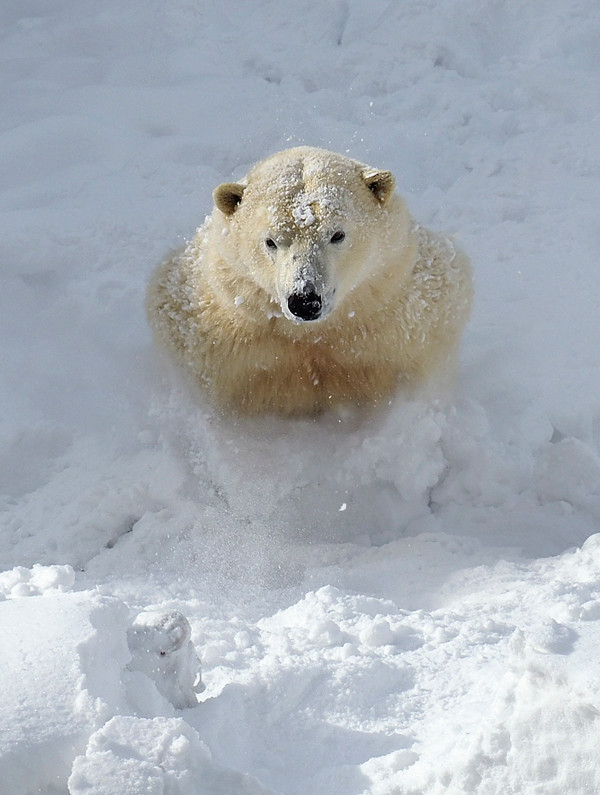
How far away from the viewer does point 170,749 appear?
1876mm

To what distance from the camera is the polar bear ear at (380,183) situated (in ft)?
12.6

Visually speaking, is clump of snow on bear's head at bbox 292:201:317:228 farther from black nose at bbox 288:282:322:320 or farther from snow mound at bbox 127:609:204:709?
snow mound at bbox 127:609:204:709

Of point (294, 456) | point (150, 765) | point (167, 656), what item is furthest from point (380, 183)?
point (150, 765)

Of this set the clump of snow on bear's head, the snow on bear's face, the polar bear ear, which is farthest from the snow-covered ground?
the clump of snow on bear's head

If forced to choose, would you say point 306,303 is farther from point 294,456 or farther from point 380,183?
point 294,456

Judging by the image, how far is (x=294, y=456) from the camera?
4312 millimetres

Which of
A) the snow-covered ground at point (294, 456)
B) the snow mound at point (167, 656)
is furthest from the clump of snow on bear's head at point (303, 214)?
the snow mound at point (167, 656)

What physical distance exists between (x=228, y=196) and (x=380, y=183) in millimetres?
681

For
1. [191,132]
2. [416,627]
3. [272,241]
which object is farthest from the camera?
[191,132]

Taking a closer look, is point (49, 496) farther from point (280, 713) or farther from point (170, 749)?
point (170, 749)

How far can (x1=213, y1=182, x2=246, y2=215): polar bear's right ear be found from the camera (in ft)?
12.9

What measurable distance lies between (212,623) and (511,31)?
5.70 metres

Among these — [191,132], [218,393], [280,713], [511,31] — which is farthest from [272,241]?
[511,31]

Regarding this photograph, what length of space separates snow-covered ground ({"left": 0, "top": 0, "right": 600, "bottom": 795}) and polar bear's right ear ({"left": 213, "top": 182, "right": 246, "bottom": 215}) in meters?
1.03
